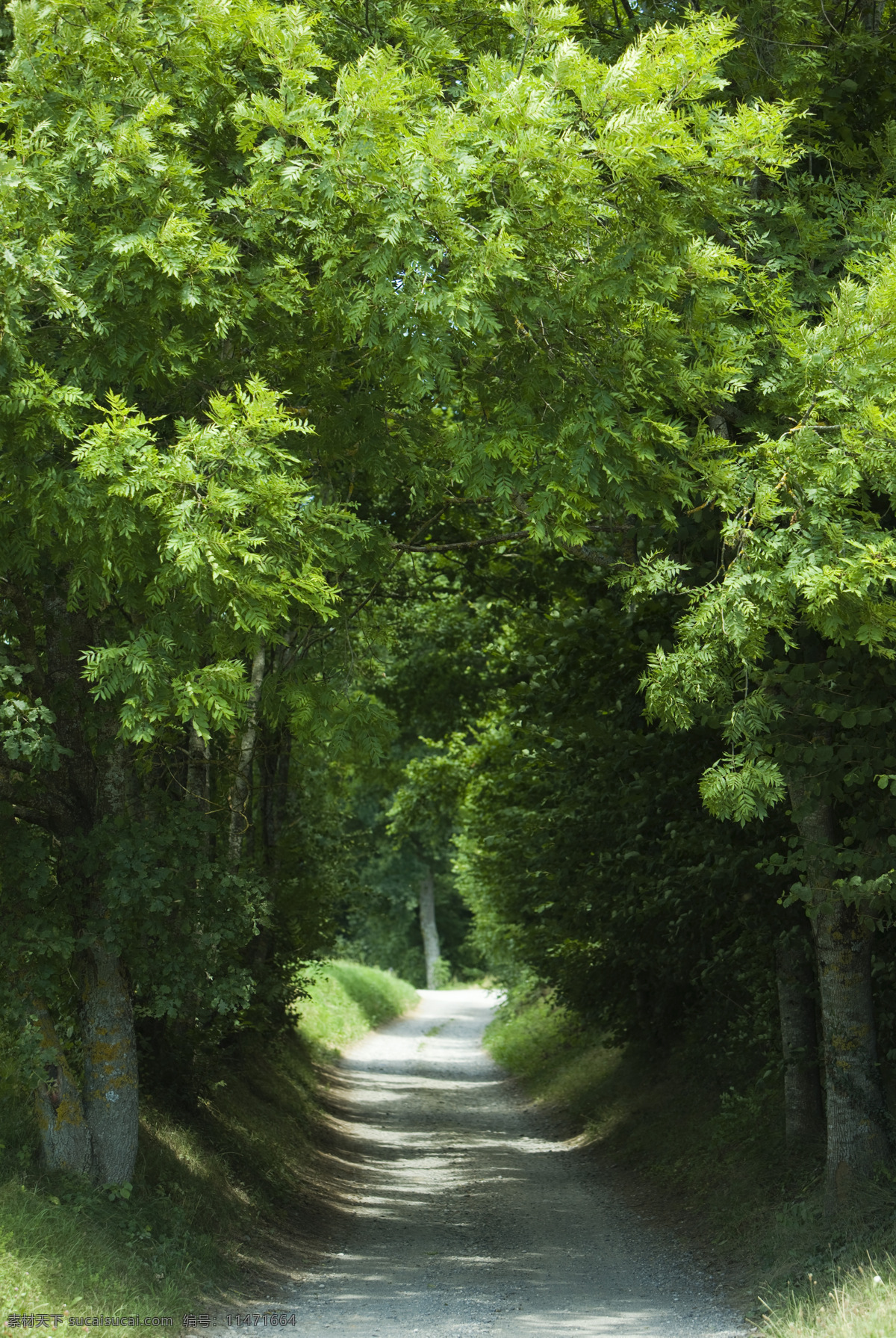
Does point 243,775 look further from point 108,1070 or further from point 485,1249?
point 485,1249

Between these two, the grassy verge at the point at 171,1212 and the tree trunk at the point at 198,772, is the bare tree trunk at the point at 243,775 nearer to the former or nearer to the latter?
the tree trunk at the point at 198,772

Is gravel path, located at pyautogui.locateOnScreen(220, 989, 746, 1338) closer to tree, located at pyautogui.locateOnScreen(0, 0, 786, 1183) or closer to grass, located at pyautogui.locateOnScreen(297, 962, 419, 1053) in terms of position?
tree, located at pyautogui.locateOnScreen(0, 0, 786, 1183)

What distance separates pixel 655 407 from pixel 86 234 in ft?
10.3

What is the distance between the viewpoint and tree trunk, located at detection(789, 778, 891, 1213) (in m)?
8.23

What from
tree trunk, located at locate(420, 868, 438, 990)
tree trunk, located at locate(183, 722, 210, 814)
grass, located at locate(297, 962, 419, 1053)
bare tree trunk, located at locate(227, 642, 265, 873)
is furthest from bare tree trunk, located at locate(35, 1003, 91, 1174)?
tree trunk, located at locate(420, 868, 438, 990)

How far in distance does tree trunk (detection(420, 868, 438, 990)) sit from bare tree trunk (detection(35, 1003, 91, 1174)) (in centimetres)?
5059

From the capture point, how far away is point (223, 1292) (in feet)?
25.9

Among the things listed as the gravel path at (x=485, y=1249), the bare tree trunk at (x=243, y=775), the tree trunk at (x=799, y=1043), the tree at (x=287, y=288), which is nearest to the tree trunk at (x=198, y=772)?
the bare tree trunk at (x=243, y=775)

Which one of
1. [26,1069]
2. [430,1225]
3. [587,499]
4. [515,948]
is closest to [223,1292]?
[26,1069]

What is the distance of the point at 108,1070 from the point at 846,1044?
5183 millimetres

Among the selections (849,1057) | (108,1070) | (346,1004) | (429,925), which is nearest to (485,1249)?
(849,1057)

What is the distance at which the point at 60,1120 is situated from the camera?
299 inches

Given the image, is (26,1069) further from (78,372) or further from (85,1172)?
(78,372)

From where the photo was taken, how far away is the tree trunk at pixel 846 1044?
8227 millimetres
